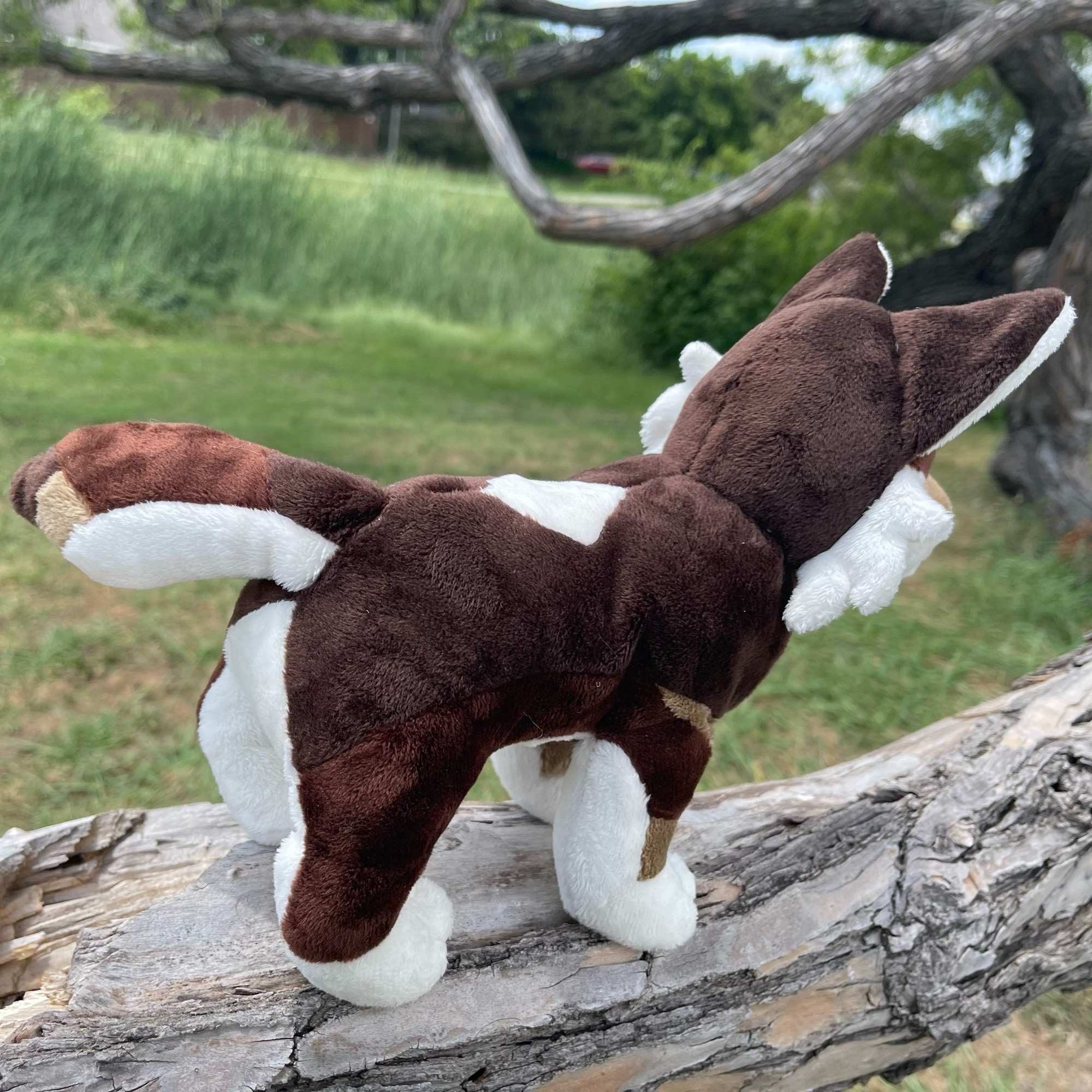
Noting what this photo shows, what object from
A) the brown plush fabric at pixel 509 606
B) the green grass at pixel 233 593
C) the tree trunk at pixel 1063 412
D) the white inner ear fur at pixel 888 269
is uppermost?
the white inner ear fur at pixel 888 269

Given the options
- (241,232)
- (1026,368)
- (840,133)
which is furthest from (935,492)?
(241,232)

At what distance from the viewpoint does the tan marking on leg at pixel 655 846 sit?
2.86 feet

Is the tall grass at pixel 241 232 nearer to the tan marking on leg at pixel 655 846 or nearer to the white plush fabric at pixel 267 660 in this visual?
the white plush fabric at pixel 267 660

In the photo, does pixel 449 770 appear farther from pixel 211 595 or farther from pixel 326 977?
pixel 211 595

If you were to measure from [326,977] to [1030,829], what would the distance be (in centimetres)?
88

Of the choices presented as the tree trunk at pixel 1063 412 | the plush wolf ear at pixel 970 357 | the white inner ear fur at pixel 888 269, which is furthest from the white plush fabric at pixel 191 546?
the tree trunk at pixel 1063 412

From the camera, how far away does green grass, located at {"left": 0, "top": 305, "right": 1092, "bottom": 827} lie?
1.77 metres

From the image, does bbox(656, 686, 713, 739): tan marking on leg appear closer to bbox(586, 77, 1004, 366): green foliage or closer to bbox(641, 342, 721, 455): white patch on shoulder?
bbox(641, 342, 721, 455): white patch on shoulder

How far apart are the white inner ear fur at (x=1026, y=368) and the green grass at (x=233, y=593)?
1.13m

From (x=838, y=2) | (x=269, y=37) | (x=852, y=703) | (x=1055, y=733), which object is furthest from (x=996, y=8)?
(x=269, y=37)

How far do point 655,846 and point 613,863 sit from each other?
5cm

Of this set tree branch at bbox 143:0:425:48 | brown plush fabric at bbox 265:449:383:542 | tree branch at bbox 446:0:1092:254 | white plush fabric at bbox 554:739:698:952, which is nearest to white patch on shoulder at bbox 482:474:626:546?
brown plush fabric at bbox 265:449:383:542

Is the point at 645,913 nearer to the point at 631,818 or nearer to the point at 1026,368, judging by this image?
the point at 631,818

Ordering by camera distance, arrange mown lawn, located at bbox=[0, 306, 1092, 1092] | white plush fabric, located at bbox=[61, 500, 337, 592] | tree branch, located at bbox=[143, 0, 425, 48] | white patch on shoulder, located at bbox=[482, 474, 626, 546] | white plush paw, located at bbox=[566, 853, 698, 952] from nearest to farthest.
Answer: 1. white plush fabric, located at bbox=[61, 500, 337, 592]
2. white patch on shoulder, located at bbox=[482, 474, 626, 546]
3. white plush paw, located at bbox=[566, 853, 698, 952]
4. mown lawn, located at bbox=[0, 306, 1092, 1092]
5. tree branch, located at bbox=[143, 0, 425, 48]
